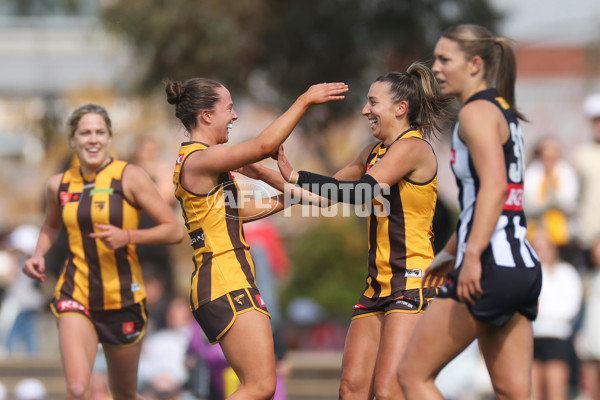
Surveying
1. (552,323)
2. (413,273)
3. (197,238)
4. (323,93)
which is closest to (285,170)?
(323,93)

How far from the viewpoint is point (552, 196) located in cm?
980

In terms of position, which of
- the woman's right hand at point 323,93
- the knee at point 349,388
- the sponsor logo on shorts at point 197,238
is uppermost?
the woman's right hand at point 323,93

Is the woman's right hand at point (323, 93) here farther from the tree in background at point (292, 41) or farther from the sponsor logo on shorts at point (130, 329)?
the tree in background at point (292, 41)

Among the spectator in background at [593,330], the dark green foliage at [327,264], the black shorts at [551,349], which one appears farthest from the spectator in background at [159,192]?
the spectator in background at [593,330]

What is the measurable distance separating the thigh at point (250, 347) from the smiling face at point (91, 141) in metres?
1.84

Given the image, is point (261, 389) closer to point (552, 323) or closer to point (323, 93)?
point (323, 93)

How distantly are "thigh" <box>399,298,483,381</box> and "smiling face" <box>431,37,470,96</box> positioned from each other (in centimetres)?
108

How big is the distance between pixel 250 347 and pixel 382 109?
1607mm

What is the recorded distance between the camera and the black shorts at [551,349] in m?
8.82

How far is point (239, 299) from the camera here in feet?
16.6

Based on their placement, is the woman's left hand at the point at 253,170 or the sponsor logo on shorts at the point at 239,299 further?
the woman's left hand at the point at 253,170

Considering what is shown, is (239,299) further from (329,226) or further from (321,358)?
(329,226)

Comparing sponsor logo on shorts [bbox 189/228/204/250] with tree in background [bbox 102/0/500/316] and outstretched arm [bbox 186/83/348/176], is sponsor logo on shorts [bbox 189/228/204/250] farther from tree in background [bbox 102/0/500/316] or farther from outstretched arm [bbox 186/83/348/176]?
tree in background [bbox 102/0/500/316]

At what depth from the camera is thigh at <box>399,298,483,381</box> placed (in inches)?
171
